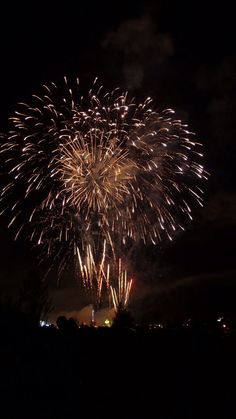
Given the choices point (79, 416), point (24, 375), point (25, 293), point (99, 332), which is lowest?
point (79, 416)

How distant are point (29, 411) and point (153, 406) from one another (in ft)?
7.46

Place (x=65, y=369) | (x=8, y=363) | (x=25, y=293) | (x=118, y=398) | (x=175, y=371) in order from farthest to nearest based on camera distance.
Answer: (x=25, y=293)
(x=175, y=371)
(x=118, y=398)
(x=65, y=369)
(x=8, y=363)

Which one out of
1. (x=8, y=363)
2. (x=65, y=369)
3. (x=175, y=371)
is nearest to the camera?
(x=8, y=363)

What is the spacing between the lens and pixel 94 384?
285 inches

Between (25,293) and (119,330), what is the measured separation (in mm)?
51291

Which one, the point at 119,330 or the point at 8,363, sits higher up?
the point at 119,330

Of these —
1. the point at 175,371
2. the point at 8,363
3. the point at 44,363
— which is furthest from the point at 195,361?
the point at 8,363

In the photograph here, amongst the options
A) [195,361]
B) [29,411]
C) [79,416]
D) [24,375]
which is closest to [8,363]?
[24,375]

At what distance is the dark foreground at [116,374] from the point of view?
6.58 m

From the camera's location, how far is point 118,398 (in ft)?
24.5

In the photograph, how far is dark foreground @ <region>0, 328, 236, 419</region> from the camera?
6578 millimetres

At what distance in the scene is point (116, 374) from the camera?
7.49m

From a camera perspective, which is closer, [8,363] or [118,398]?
[8,363]

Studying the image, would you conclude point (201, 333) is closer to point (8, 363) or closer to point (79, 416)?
point (79, 416)
